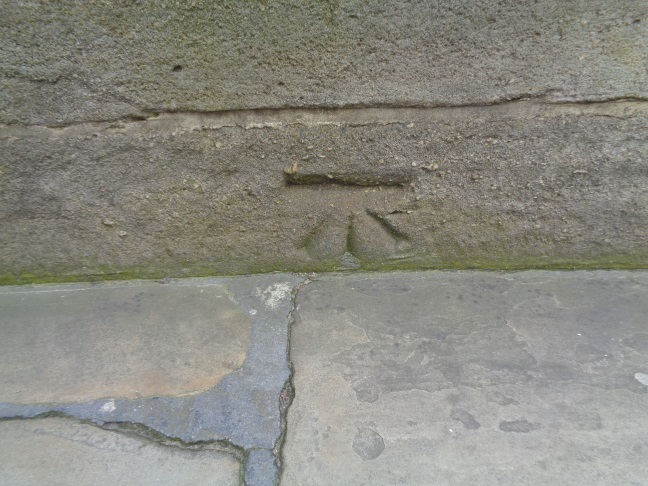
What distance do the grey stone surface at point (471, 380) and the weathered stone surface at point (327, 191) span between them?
0.15m

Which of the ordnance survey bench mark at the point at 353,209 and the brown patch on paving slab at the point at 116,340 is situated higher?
the ordnance survey bench mark at the point at 353,209

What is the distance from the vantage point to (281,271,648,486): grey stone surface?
32.2 inches

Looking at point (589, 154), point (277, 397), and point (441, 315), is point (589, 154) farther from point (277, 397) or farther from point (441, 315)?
point (277, 397)

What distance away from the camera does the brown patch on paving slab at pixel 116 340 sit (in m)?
1.02

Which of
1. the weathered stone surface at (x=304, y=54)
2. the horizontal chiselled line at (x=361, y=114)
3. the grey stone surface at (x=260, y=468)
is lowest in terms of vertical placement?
the grey stone surface at (x=260, y=468)

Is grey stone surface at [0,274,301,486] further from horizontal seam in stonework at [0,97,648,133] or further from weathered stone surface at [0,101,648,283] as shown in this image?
horizontal seam in stonework at [0,97,648,133]

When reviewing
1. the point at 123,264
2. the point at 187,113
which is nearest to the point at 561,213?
the point at 187,113

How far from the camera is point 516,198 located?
1.32 metres

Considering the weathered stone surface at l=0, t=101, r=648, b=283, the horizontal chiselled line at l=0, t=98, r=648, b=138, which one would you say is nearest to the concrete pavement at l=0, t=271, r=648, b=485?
the weathered stone surface at l=0, t=101, r=648, b=283

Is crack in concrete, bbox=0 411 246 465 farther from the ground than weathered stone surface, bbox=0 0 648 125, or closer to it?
closer to it

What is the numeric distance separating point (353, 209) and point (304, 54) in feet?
1.71

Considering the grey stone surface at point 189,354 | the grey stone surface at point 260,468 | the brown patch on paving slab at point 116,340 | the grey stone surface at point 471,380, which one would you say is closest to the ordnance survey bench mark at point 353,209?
the grey stone surface at point 471,380

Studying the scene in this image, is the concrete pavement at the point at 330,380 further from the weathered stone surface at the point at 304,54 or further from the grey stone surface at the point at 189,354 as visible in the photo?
the weathered stone surface at the point at 304,54

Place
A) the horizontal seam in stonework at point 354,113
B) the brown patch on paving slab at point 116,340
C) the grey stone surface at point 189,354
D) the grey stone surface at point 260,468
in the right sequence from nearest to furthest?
the grey stone surface at point 260,468 < the grey stone surface at point 189,354 < the brown patch on paving slab at point 116,340 < the horizontal seam in stonework at point 354,113
